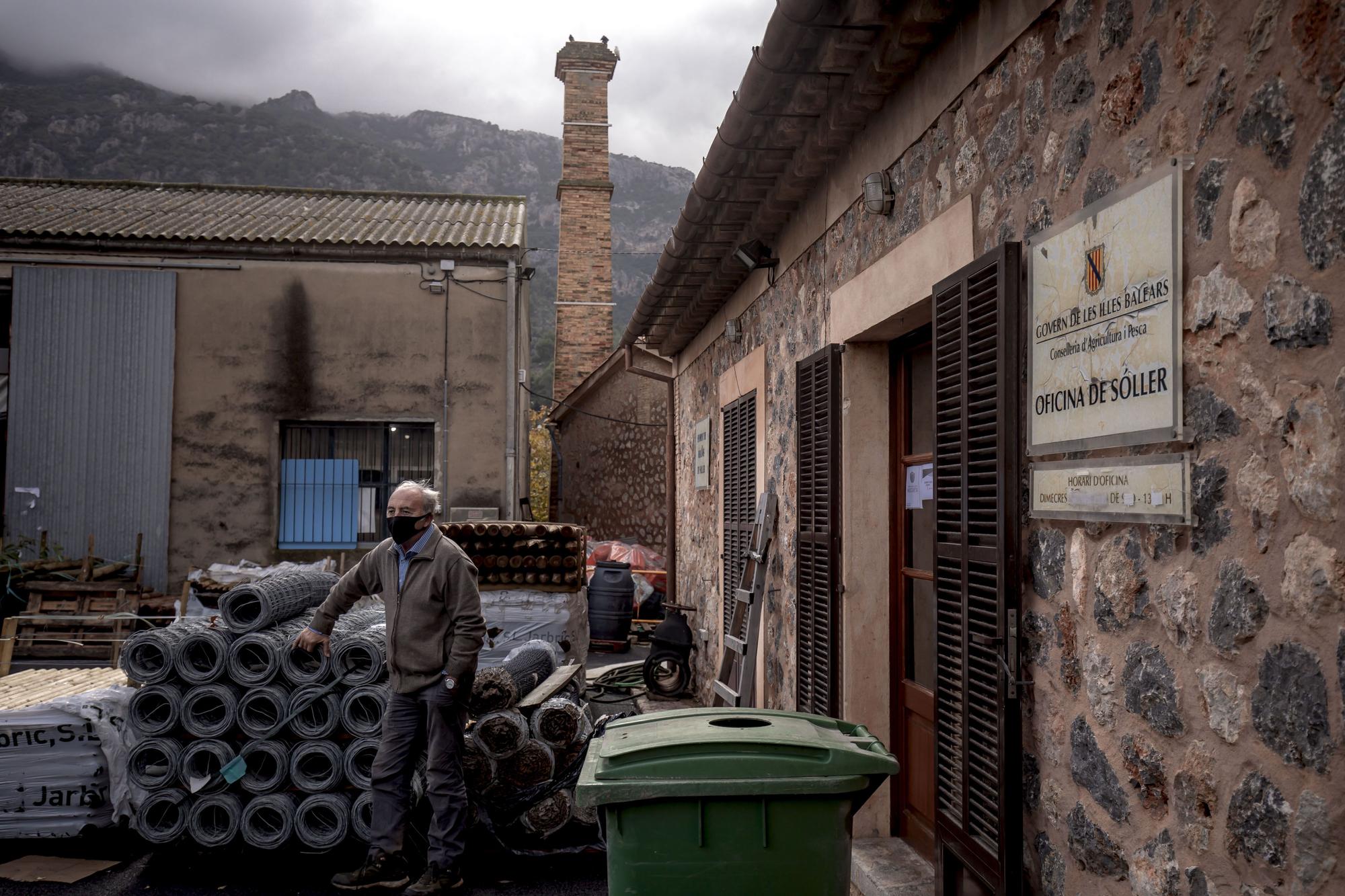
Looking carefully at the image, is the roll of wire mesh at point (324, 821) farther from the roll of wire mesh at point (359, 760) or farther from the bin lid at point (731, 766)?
the bin lid at point (731, 766)

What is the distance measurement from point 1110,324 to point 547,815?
14.0ft

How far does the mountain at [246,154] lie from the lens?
5981 cm

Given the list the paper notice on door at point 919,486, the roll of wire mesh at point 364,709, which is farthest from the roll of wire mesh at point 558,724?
the paper notice on door at point 919,486

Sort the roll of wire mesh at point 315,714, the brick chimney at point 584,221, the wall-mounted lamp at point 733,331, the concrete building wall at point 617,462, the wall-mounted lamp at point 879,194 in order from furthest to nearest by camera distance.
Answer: the brick chimney at point 584,221
the concrete building wall at point 617,462
the wall-mounted lamp at point 733,331
the roll of wire mesh at point 315,714
the wall-mounted lamp at point 879,194

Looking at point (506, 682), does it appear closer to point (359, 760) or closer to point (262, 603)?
point (359, 760)

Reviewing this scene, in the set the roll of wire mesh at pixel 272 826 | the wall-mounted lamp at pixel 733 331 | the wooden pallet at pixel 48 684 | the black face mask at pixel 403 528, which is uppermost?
the wall-mounted lamp at pixel 733 331

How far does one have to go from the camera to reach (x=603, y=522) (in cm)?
2177

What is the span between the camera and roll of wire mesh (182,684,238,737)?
569 cm

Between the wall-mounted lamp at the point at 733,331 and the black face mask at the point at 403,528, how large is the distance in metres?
3.51

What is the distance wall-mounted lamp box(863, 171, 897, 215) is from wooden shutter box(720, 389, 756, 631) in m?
3.00

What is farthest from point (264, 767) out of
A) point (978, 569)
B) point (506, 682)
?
point (978, 569)

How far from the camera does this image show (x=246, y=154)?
6481 centimetres

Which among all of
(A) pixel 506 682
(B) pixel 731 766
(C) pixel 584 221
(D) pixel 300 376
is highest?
(C) pixel 584 221

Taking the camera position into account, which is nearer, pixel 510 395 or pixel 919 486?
pixel 919 486
